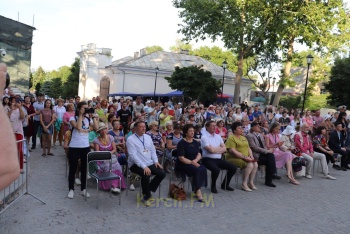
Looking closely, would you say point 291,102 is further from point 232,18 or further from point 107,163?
point 107,163

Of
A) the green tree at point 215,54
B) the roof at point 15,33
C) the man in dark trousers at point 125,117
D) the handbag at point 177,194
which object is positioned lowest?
the handbag at point 177,194

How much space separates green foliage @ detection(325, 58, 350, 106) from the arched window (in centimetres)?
2482

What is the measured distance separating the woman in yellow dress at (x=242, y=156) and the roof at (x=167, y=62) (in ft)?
94.1

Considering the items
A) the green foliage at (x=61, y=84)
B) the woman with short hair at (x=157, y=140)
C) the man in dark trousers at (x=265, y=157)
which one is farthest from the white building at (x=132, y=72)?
the man in dark trousers at (x=265, y=157)

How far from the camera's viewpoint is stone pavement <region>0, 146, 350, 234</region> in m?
4.95

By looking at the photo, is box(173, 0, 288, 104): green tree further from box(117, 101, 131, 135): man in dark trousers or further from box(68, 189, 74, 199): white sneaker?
box(68, 189, 74, 199): white sneaker

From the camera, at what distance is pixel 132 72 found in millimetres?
Answer: 35344

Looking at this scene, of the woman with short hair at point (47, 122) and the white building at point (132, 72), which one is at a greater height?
the white building at point (132, 72)

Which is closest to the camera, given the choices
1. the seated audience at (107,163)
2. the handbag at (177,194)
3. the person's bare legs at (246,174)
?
the handbag at (177,194)

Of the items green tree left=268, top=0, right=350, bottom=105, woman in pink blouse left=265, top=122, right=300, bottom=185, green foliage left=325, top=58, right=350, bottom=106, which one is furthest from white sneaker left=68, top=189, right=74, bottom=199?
Result: green foliage left=325, top=58, right=350, bottom=106

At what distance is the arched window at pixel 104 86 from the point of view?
39.8 meters

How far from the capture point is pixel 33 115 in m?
9.80

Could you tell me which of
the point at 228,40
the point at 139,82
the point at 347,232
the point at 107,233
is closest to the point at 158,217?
the point at 107,233

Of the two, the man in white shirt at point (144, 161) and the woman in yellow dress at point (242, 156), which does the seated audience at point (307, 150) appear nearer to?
the woman in yellow dress at point (242, 156)
